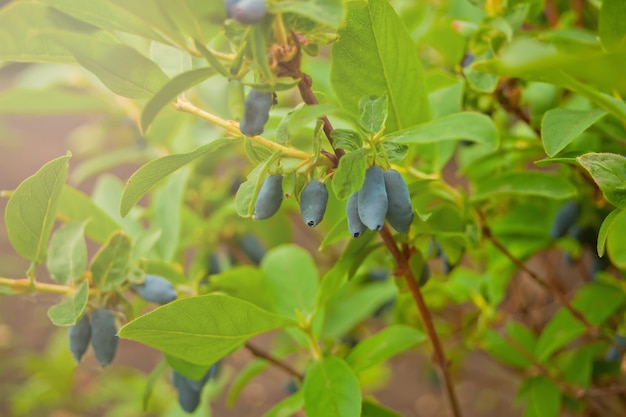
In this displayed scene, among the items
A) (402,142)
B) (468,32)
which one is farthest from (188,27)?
(468,32)

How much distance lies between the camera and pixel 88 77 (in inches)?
55.7

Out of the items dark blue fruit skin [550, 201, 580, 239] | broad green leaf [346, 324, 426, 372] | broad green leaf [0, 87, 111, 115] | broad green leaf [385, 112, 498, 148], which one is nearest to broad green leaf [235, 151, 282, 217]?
broad green leaf [385, 112, 498, 148]

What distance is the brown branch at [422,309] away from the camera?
636 mm

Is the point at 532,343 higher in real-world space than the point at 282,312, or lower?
lower

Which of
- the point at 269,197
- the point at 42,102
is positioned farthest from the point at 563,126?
the point at 42,102

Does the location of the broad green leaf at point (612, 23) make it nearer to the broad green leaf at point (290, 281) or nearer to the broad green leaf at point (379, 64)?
the broad green leaf at point (379, 64)

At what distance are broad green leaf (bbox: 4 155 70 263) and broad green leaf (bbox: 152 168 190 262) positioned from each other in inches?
8.8

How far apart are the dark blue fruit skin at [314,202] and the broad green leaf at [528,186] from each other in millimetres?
345

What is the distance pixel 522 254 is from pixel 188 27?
2.56 feet

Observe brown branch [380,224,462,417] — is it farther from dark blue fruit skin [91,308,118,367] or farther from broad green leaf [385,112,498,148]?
dark blue fruit skin [91,308,118,367]

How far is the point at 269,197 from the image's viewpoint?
531 millimetres

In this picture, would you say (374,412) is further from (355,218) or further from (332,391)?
(355,218)

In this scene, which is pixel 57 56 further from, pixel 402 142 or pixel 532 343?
pixel 532 343

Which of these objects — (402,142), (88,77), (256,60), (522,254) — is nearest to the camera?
(256,60)
